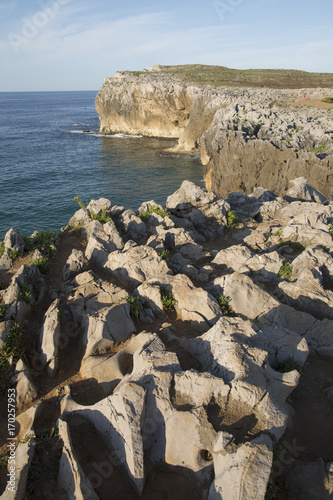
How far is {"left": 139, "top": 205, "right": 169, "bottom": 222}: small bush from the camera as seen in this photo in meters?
21.8

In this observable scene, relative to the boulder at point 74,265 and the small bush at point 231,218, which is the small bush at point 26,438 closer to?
the boulder at point 74,265

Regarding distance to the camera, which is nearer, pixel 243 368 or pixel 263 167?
pixel 243 368

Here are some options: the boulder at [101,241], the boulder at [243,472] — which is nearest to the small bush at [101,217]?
the boulder at [101,241]

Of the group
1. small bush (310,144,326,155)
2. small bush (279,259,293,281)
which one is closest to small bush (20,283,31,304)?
small bush (279,259,293,281)

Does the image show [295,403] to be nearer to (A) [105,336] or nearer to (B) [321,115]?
(A) [105,336]

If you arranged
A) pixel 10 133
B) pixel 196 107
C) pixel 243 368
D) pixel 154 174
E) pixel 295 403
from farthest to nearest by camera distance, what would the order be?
1. pixel 10 133
2. pixel 196 107
3. pixel 154 174
4. pixel 295 403
5. pixel 243 368

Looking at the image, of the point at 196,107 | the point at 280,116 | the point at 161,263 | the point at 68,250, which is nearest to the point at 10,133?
the point at 196,107

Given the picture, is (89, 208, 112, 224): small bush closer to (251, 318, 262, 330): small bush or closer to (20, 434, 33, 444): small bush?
(251, 318, 262, 330): small bush

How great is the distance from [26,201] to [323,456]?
43.1 meters

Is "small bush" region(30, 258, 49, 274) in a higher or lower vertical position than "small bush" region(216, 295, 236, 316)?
higher

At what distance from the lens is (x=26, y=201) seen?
42.5m

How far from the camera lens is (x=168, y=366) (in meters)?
8.62

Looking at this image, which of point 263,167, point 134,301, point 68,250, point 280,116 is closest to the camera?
point 134,301

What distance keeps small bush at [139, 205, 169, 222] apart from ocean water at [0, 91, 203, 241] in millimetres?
16876
